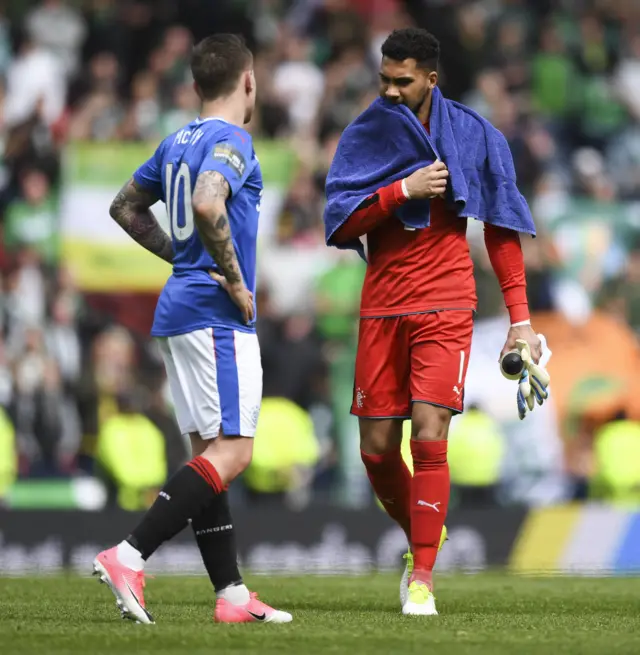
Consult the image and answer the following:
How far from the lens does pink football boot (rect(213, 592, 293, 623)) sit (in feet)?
18.4

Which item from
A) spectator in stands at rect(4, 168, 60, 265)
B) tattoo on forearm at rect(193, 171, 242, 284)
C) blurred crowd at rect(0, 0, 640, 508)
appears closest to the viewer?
tattoo on forearm at rect(193, 171, 242, 284)

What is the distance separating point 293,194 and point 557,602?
7303 mm

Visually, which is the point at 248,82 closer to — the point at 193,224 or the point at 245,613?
the point at 193,224

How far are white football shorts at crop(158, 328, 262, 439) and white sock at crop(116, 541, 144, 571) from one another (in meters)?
0.50

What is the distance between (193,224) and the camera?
5.61 m

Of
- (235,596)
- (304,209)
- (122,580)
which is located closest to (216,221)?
(122,580)

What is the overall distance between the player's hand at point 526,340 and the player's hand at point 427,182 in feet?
2.30

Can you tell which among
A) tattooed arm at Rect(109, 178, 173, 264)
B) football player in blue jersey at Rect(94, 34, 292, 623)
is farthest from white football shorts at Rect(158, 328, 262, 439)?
tattooed arm at Rect(109, 178, 173, 264)

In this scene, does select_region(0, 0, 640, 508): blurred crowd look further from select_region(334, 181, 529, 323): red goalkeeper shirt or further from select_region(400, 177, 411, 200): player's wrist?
Result: select_region(400, 177, 411, 200): player's wrist

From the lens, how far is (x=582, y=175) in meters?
15.4

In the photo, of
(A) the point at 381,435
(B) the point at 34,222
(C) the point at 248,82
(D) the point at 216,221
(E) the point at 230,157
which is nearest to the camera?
(D) the point at 216,221

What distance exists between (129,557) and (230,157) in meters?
1.49

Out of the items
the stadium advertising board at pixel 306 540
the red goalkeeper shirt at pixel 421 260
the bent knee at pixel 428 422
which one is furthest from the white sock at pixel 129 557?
the stadium advertising board at pixel 306 540

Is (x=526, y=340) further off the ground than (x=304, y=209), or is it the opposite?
(x=304, y=209)
